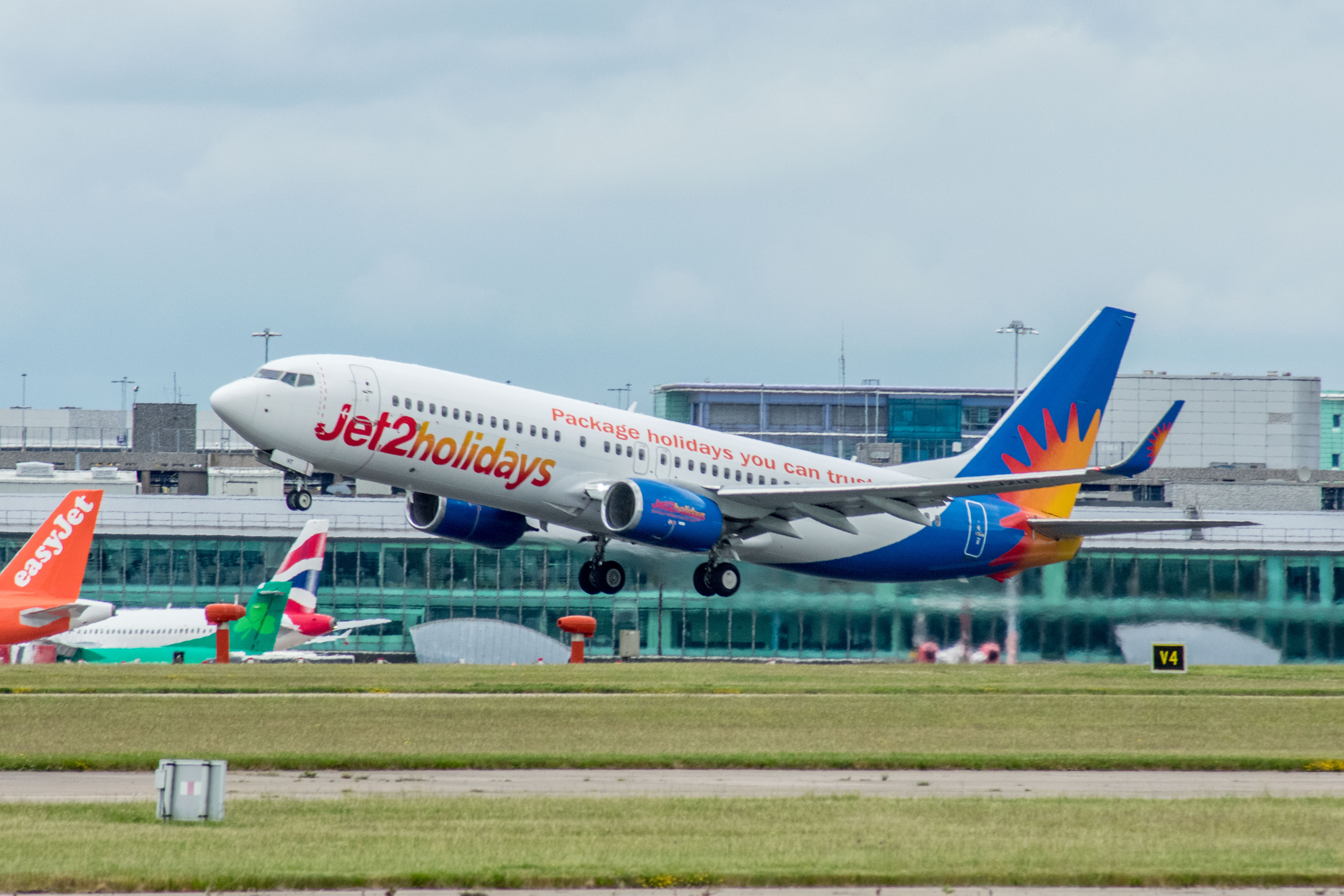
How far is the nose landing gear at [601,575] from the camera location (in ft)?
150

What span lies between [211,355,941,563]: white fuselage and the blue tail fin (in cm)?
1043

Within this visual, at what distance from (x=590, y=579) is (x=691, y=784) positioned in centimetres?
2123

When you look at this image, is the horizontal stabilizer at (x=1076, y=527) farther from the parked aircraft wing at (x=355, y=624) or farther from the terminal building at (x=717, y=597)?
the parked aircraft wing at (x=355, y=624)

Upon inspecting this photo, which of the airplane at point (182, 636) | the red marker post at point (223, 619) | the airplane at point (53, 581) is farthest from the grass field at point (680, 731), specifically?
the airplane at point (182, 636)

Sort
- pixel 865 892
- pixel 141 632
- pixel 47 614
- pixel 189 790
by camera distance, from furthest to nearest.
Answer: pixel 141 632
pixel 47 614
pixel 189 790
pixel 865 892

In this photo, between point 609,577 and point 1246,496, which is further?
point 1246,496

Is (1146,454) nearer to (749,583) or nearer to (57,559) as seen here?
(749,583)

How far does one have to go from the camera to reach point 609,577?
151 feet

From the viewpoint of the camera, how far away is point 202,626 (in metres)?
66.4

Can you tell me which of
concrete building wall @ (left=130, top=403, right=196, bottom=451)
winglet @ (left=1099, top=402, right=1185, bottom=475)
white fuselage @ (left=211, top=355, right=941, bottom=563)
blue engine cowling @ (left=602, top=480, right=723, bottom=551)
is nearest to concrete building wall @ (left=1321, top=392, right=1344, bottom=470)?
concrete building wall @ (left=130, top=403, right=196, bottom=451)

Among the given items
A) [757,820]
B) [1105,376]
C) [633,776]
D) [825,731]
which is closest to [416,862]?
[757,820]

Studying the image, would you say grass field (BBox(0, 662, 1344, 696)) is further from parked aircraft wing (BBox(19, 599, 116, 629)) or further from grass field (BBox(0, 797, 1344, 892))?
grass field (BBox(0, 797, 1344, 892))

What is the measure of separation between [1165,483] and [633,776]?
100 m

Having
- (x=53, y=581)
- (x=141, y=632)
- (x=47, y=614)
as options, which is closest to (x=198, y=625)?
(x=141, y=632)
